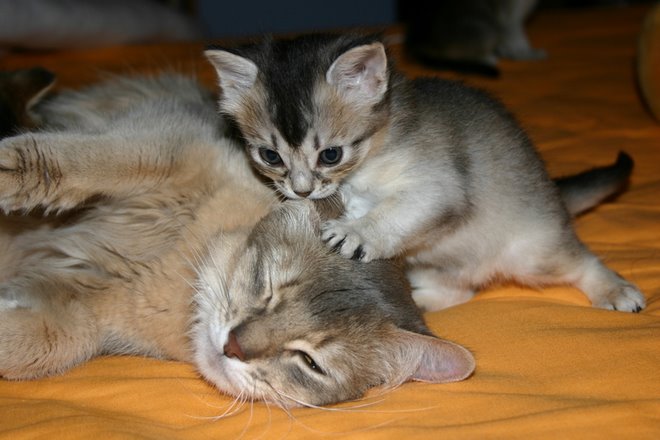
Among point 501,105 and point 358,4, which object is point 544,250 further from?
point 358,4

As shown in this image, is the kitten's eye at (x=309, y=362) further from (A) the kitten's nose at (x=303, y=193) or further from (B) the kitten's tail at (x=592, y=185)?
(B) the kitten's tail at (x=592, y=185)

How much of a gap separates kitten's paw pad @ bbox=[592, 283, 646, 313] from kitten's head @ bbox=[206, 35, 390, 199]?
2.62 feet

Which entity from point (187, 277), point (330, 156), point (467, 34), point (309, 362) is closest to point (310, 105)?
point (330, 156)

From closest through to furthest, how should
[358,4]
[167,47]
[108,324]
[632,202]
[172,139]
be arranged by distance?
[108,324], [172,139], [632,202], [167,47], [358,4]

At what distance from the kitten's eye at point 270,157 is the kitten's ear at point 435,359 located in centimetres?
61

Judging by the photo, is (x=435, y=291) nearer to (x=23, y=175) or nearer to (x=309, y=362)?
(x=309, y=362)

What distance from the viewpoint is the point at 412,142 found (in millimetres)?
2027

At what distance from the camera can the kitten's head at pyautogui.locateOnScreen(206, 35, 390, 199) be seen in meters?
1.91

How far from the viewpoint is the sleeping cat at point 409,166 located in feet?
6.30

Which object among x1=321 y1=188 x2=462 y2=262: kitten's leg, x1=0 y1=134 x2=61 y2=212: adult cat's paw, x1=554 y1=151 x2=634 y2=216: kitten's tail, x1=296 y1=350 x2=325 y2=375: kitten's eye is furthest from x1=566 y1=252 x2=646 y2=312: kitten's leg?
x1=0 y1=134 x2=61 y2=212: adult cat's paw

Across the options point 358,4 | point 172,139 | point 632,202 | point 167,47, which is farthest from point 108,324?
point 358,4

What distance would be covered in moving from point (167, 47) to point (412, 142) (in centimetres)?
277

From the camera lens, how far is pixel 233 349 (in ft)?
5.27

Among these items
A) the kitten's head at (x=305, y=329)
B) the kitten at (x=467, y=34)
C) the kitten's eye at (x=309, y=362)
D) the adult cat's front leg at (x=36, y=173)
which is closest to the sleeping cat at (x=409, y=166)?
the kitten's head at (x=305, y=329)
